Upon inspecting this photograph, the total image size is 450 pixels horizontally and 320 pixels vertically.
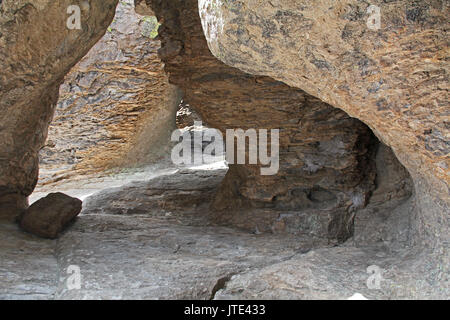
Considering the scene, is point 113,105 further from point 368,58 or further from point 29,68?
point 368,58

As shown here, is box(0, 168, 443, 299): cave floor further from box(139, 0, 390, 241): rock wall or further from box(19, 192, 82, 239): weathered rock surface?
box(139, 0, 390, 241): rock wall

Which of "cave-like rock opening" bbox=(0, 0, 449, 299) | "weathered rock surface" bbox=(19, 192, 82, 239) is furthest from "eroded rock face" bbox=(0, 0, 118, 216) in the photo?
"weathered rock surface" bbox=(19, 192, 82, 239)

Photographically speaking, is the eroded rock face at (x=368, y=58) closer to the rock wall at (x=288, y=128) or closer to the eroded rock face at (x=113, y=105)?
the rock wall at (x=288, y=128)

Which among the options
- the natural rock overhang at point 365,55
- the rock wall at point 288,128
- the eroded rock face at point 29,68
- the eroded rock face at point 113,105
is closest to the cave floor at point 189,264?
the rock wall at point 288,128

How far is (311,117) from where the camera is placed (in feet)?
12.8

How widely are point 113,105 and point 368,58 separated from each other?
487cm

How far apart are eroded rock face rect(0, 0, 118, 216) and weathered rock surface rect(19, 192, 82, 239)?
0.28 m

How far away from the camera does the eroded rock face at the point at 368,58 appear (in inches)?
86.4

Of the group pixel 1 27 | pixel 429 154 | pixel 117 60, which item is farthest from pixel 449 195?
pixel 117 60

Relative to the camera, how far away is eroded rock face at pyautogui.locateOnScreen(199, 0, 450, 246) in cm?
220

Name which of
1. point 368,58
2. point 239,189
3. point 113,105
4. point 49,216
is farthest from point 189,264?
point 113,105

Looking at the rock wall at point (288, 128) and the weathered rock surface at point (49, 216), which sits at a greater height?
the rock wall at point (288, 128)

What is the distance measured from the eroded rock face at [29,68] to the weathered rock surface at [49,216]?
279mm

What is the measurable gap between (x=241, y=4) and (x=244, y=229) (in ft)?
7.53
